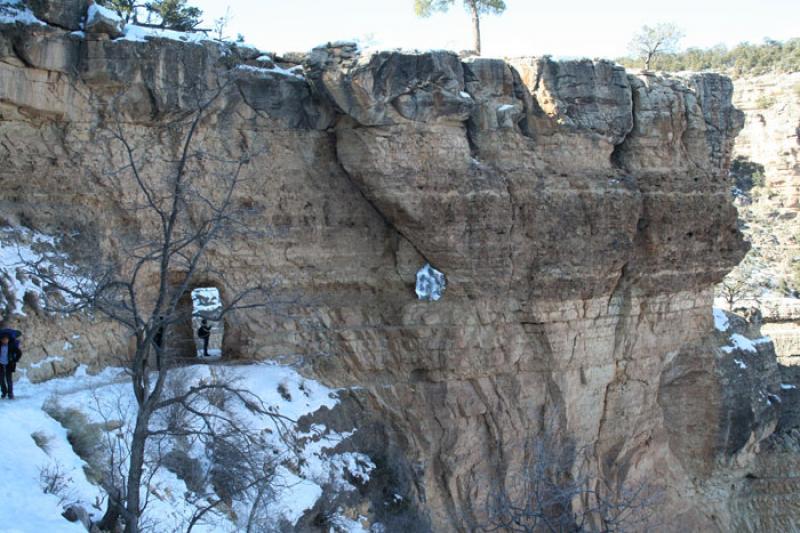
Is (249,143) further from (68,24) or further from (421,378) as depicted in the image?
(421,378)

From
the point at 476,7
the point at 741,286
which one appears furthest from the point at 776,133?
the point at 476,7

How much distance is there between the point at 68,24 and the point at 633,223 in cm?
987

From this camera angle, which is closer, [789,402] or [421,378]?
[421,378]

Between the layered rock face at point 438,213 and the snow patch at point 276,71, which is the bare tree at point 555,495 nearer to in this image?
the layered rock face at point 438,213

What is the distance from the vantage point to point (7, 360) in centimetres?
1139

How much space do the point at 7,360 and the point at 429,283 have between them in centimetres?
689

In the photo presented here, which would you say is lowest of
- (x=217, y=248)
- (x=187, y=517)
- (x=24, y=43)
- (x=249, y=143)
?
(x=187, y=517)

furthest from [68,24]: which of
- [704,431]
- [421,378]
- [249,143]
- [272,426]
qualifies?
[704,431]

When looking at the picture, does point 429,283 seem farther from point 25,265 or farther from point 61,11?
point 61,11

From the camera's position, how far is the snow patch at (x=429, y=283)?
1570 cm

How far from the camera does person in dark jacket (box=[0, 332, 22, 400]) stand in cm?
1134

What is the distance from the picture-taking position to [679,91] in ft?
56.0

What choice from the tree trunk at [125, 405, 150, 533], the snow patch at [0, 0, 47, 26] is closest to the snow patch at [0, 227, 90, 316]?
the snow patch at [0, 0, 47, 26]

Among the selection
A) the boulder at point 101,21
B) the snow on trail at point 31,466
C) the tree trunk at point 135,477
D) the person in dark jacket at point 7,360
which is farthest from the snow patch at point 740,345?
the tree trunk at point 135,477
